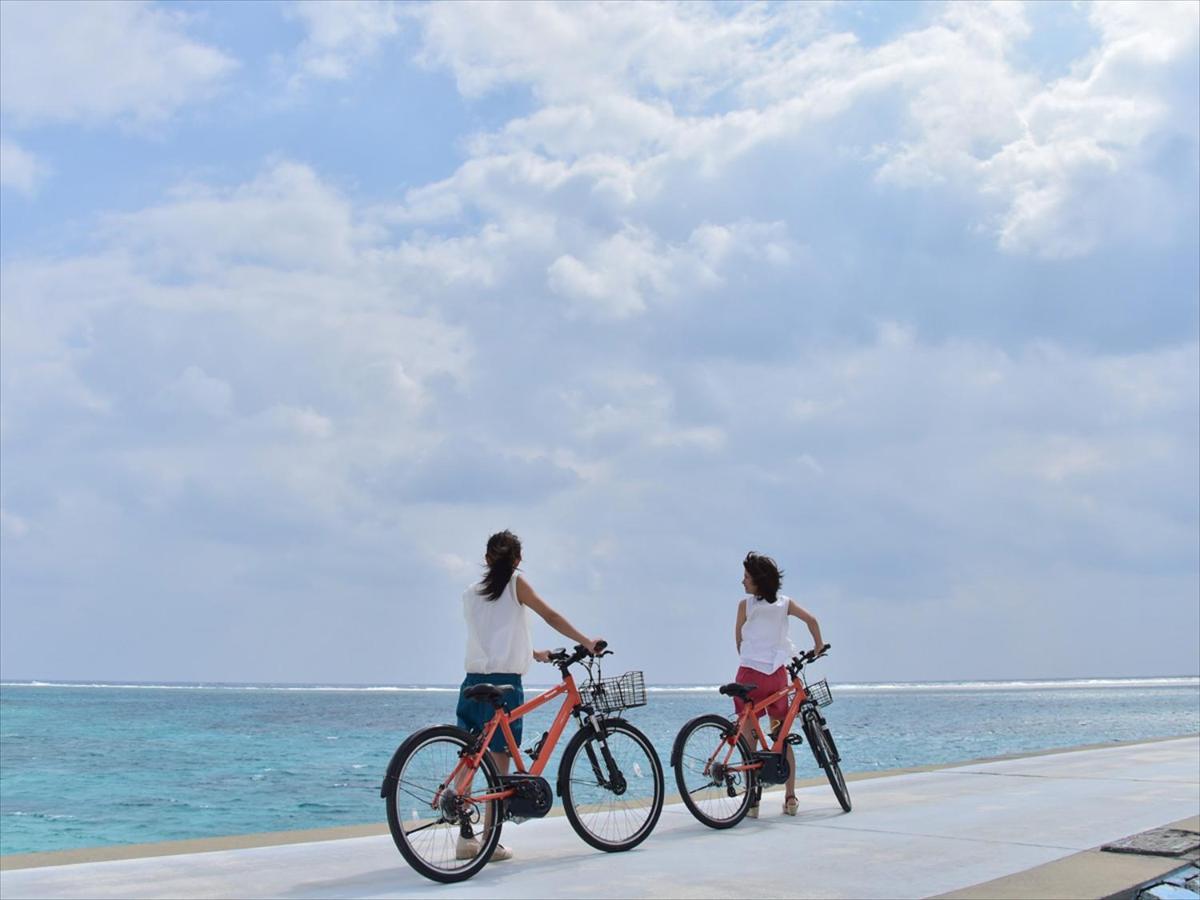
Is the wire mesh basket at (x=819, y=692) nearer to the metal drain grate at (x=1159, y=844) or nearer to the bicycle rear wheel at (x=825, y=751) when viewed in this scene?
the bicycle rear wheel at (x=825, y=751)

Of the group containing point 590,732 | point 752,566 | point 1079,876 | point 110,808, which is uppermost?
point 752,566

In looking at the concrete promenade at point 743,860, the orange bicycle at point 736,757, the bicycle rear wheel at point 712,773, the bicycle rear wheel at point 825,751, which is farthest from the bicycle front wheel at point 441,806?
the bicycle rear wheel at point 825,751

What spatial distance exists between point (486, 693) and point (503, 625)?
19.0 inches

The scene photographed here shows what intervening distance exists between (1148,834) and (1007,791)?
3299 millimetres

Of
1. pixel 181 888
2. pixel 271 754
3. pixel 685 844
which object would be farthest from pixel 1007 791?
pixel 271 754

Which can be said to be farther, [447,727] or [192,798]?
[192,798]

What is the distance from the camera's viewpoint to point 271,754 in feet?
163

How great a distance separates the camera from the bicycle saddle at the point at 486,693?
21.4ft

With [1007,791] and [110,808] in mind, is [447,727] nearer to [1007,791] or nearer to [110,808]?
[1007,791]

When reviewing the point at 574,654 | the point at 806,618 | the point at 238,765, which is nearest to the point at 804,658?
the point at 806,618

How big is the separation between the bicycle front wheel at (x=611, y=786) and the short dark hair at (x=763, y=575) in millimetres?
1966

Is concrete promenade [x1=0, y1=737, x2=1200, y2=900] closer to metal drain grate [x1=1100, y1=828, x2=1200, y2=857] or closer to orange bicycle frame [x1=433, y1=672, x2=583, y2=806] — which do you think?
metal drain grate [x1=1100, y1=828, x2=1200, y2=857]

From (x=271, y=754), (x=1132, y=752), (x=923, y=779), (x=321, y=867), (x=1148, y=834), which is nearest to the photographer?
(x=321, y=867)

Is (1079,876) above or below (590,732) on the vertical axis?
below
